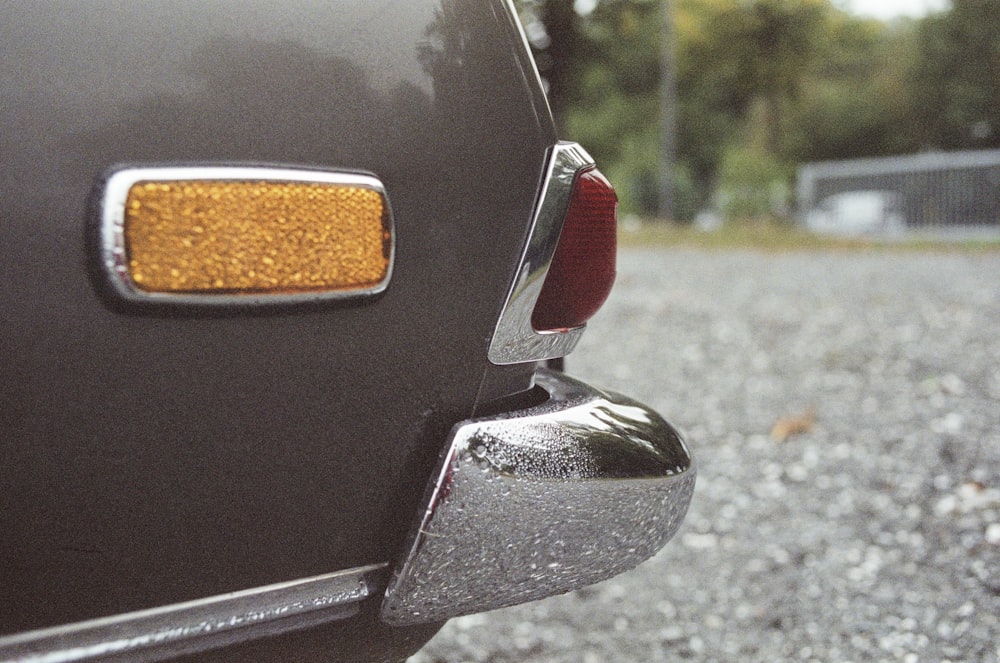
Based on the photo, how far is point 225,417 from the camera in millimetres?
986

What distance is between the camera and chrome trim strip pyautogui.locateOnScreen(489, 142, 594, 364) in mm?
1203

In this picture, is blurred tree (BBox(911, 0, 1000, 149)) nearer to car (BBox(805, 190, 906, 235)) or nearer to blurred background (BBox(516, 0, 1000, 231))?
blurred background (BBox(516, 0, 1000, 231))

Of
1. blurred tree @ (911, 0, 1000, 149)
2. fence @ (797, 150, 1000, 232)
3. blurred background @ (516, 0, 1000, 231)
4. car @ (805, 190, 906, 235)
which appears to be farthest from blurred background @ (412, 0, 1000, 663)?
blurred tree @ (911, 0, 1000, 149)

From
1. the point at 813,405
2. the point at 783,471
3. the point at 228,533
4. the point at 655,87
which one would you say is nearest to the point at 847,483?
the point at 783,471

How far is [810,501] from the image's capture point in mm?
2932

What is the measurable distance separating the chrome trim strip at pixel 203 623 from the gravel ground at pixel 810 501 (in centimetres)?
111

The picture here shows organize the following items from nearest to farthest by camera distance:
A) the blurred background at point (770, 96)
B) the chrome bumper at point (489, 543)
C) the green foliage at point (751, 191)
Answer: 1. the chrome bumper at point (489, 543)
2. the green foliage at point (751, 191)
3. the blurred background at point (770, 96)

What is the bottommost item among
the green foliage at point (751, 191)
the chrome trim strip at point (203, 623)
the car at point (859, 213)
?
the green foliage at point (751, 191)

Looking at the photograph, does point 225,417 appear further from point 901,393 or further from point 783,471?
point 901,393

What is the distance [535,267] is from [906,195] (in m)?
18.4

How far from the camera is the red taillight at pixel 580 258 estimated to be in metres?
1.25

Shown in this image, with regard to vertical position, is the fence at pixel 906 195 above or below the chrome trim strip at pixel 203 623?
below

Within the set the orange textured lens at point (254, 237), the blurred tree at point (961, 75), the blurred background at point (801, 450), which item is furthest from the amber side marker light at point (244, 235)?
the blurred tree at point (961, 75)

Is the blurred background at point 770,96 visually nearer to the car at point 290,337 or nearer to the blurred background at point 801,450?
the blurred background at point 801,450
